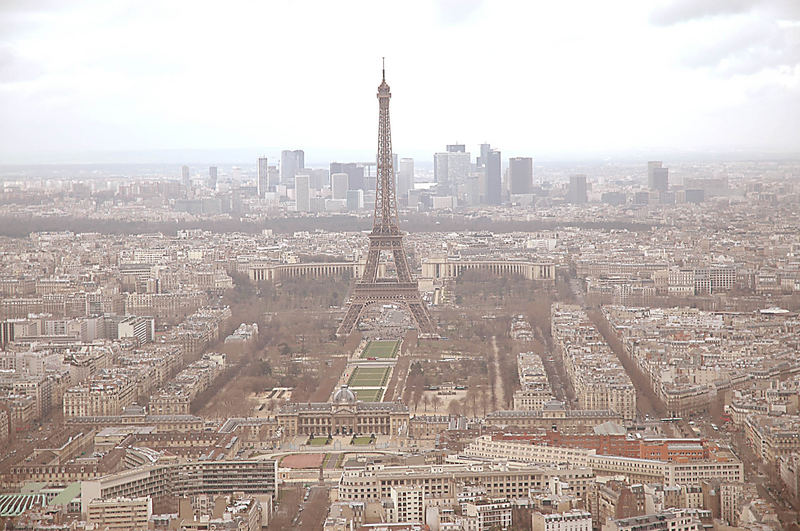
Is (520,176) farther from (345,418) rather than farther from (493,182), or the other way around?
(345,418)

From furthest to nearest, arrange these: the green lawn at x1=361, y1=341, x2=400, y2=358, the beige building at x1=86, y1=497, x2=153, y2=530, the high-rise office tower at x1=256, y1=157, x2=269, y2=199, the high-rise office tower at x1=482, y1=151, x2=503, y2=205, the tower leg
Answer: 1. the high-rise office tower at x1=482, y1=151, x2=503, y2=205
2. the high-rise office tower at x1=256, y1=157, x2=269, y2=199
3. the tower leg
4. the green lawn at x1=361, y1=341, x2=400, y2=358
5. the beige building at x1=86, y1=497, x2=153, y2=530

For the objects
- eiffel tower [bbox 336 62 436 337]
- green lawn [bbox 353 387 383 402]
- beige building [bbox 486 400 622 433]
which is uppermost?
eiffel tower [bbox 336 62 436 337]

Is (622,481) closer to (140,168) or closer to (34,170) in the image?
(34,170)

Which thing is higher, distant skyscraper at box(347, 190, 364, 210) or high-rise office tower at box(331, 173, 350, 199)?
high-rise office tower at box(331, 173, 350, 199)

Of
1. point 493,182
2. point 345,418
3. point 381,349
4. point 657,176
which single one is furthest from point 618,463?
point 493,182

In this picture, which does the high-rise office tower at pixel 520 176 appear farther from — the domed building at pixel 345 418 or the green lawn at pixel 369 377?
the domed building at pixel 345 418

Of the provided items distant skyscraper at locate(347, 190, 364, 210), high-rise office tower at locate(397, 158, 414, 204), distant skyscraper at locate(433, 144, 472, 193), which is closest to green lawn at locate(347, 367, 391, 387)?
high-rise office tower at locate(397, 158, 414, 204)

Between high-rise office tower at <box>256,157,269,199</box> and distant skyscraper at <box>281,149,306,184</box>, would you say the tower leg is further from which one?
high-rise office tower at <box>256,157,269,199</box>
